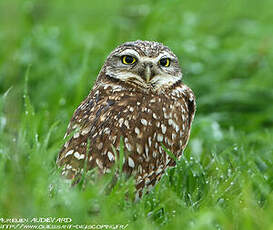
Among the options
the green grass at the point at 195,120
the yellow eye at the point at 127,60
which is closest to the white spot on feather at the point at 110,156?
the green grass at the point at 195,120

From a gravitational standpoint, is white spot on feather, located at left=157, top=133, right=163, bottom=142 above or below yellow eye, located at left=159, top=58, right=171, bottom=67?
below

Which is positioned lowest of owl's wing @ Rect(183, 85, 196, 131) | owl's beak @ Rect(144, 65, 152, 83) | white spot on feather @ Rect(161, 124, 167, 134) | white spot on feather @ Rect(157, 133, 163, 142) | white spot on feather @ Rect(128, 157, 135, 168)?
white spot on feather @ Rect(128, 157, 135, 168)

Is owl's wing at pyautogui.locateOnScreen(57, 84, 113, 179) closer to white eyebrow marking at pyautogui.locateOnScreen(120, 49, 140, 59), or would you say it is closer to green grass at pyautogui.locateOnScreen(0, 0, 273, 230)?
green grass at pyautogui.locateOnScreen(0, 0, 273, 230)

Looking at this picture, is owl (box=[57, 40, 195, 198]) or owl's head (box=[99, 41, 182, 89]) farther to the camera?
owl's head (box=[99, 41, 182, 89])

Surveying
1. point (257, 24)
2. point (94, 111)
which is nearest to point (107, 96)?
point (94, 111)

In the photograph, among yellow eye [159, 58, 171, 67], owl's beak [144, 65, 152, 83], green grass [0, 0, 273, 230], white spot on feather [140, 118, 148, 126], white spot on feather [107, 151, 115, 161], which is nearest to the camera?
green grass [0, 0, 273, 230]

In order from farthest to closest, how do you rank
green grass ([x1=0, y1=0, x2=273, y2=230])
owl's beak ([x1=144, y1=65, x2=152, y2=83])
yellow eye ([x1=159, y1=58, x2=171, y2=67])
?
yellow eye ([x1=159, y1=58, x2=171, y2=67])
owl's beak ([x1=144, y1=65, x2=152, y2=83])
green grass ([x1=0, y1=0, x2=273, y2=230])

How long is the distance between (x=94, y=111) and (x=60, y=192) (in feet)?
2.66

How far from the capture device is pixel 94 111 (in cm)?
361

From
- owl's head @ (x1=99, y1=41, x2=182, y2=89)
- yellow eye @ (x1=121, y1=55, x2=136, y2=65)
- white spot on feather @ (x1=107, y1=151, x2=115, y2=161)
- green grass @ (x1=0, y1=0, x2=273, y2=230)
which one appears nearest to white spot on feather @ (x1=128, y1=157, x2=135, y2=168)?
white spot on feather @ (x1=107, y1=151, x2=115, y2=161)

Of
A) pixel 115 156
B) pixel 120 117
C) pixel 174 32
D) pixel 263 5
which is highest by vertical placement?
pixel 263 5

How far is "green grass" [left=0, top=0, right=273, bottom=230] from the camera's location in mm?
2811

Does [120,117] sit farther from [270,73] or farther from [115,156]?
[270,73]

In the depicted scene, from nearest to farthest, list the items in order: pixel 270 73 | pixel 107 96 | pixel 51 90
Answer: pixel 107 96
pixel 51 90
pixel 270 73
